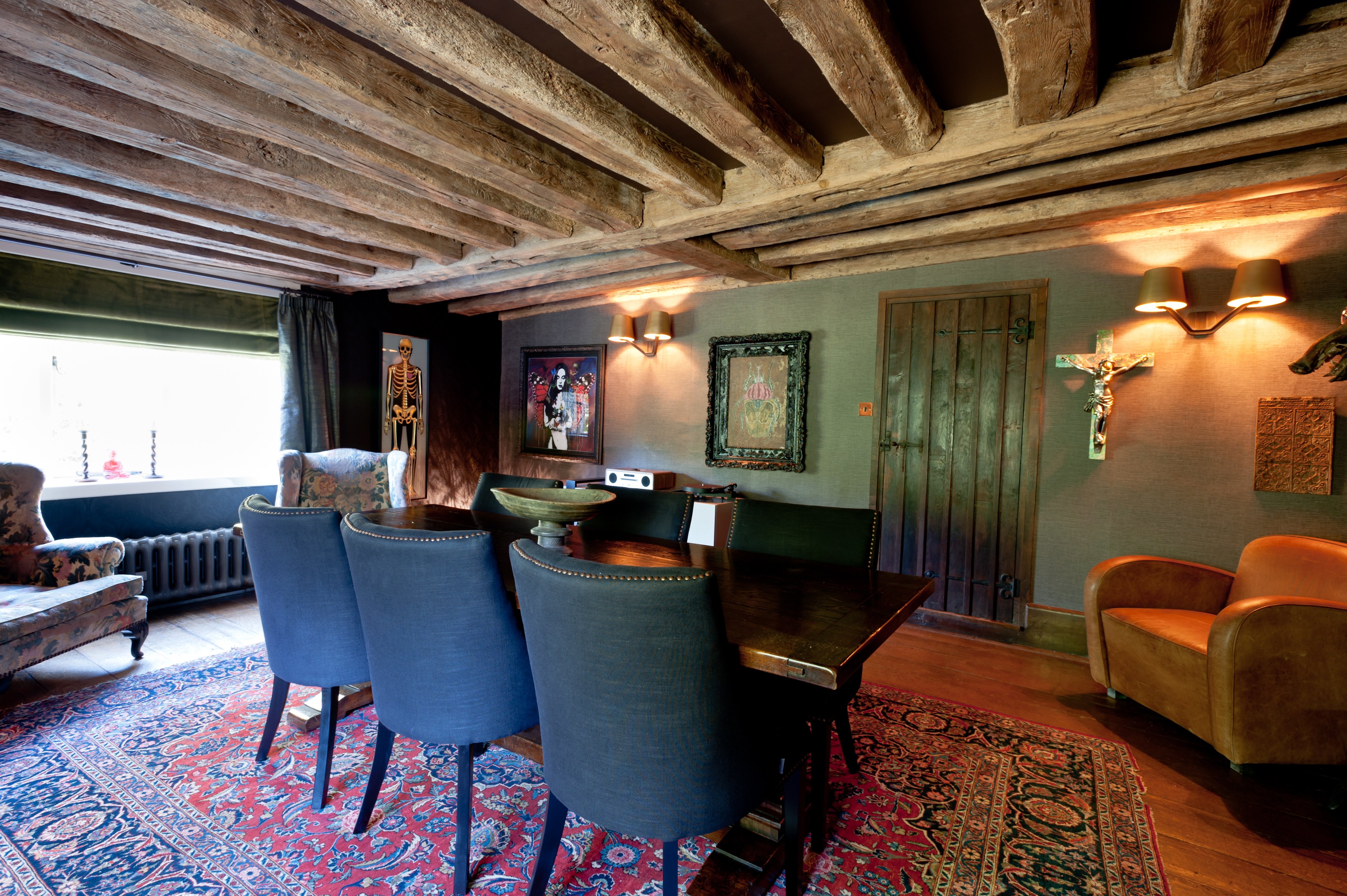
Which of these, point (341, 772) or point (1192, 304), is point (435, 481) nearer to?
point (341, 772)

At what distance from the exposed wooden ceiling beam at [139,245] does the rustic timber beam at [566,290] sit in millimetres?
1376

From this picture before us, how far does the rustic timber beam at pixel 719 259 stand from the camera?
11.0 ft

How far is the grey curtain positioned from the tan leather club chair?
16.8ft

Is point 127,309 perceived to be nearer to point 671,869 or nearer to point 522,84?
point 522,84

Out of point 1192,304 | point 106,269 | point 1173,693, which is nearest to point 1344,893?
point 1173,693

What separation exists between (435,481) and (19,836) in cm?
404

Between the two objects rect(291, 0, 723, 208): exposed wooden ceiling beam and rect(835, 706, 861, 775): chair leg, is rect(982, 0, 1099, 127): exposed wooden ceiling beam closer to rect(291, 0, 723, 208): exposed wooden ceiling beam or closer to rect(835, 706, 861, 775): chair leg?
rect(291, 0, 723, 208): exposed wooden ceiling beam

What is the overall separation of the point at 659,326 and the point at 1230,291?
11.1 feet

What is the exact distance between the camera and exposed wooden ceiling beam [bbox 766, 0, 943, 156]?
1.60 metres

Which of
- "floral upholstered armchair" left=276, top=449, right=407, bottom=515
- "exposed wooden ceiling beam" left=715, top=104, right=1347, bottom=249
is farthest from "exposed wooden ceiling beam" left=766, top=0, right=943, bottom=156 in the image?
"floral upholstered armchair" left=276, top=449, right=407, bottom=515

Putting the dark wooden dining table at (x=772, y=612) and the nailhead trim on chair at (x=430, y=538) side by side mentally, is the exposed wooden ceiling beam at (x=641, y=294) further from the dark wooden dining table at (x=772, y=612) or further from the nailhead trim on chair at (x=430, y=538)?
the nailhead trim on chair at (x=430, y=538)

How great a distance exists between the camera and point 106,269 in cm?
383

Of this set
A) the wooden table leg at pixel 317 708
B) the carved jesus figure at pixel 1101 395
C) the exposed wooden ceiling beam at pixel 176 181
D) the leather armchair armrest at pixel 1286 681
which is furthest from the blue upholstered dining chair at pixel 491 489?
the carved jesus figure at pixel 1101 395

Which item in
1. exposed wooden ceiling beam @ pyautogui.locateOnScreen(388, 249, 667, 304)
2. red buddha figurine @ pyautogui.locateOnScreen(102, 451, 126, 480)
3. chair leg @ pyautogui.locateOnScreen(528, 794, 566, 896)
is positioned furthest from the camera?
red buddha figurine @ pyautogui.locateOnScreen(102, 451, 126, 480)
